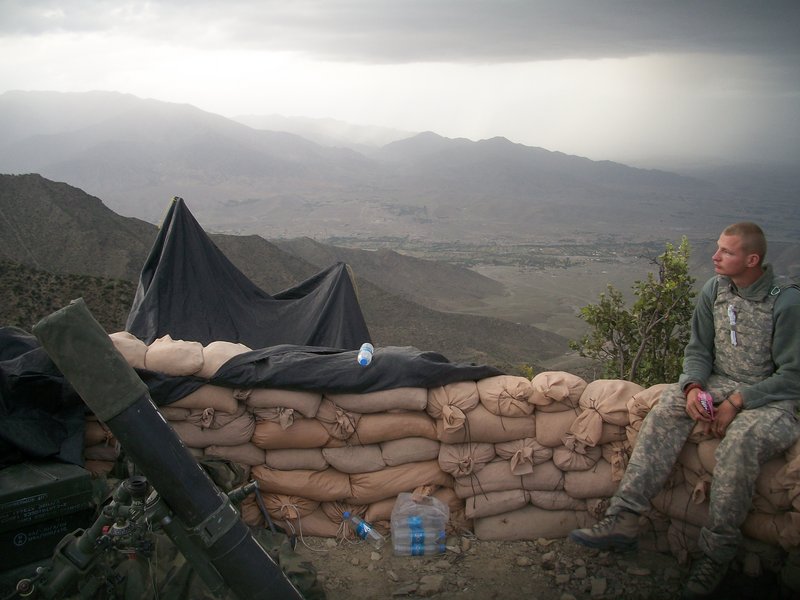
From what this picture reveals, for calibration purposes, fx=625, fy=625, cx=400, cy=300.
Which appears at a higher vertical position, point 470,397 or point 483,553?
point 470,397

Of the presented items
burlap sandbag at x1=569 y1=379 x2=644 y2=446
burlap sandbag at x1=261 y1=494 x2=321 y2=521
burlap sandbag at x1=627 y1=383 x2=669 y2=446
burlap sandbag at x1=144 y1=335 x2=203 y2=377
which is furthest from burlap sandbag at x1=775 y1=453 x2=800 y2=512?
burlap sandbag at x1=144 y1=335 x2=203 y2=377

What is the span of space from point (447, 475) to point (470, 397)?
1.85 feet

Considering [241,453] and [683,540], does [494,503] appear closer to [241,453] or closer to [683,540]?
[683,540]

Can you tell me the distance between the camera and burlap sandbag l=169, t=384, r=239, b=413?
3807 mm

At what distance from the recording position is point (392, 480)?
13.0 ft

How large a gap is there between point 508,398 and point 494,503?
67cm

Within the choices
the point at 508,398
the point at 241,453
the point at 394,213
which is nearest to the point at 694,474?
the point at 508,398

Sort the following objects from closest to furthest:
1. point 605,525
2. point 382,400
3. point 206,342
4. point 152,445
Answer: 1. point 152,445
2. point 605,525
3. point 382,400
4. point 206,342

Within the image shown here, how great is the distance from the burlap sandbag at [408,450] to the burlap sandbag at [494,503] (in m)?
0.39

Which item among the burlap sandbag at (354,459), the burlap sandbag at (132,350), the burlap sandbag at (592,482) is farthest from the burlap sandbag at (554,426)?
the burlap sandbag at (132,350)

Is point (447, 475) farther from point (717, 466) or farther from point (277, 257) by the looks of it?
point (277, 257)

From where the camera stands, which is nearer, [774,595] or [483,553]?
[774,595]

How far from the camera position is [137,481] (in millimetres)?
2461

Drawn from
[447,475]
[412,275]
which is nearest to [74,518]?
[447,475]
